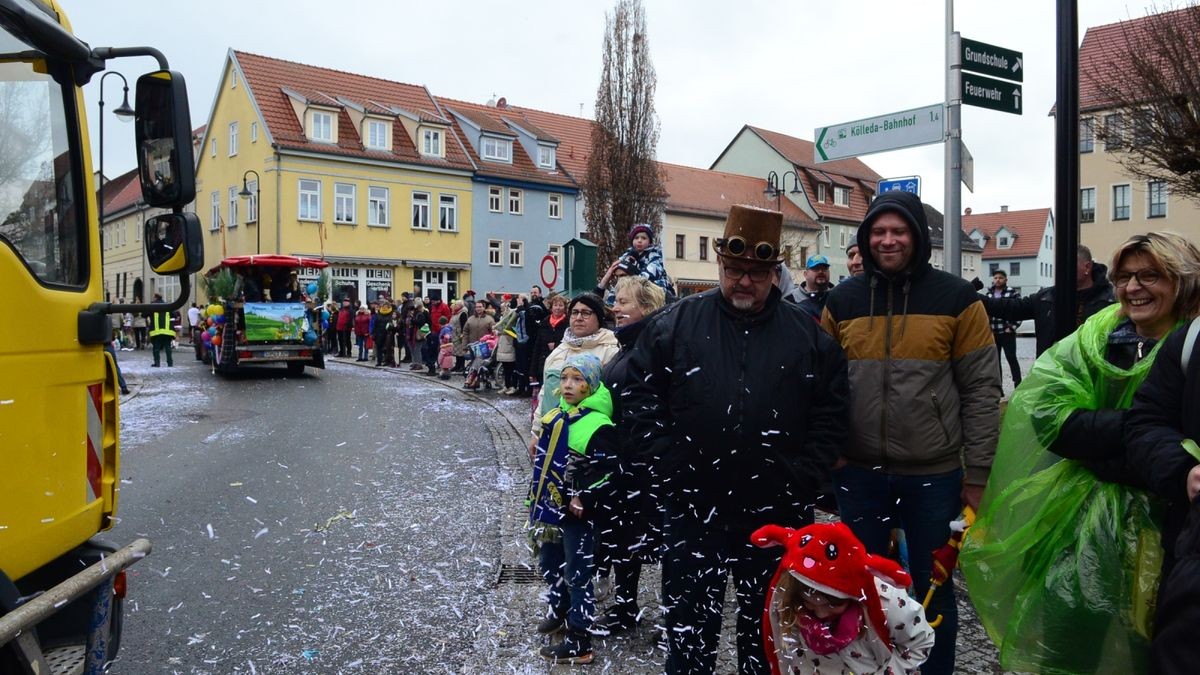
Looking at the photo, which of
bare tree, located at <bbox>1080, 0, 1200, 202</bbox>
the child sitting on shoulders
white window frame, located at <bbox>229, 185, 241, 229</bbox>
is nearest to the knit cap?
the child sitting on shoulders

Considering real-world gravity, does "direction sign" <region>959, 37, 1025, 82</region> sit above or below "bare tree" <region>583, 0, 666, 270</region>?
below

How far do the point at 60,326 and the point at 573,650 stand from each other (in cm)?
269

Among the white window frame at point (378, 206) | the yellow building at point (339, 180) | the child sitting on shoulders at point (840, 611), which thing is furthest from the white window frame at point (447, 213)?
the child sitting on shoulders at point (840, 611)

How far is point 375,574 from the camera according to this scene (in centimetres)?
581

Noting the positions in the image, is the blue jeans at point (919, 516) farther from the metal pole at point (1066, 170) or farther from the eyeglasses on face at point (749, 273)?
the metal pole at point (1066, 170)

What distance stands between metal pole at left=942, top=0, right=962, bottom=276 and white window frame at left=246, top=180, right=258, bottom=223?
3491 cm

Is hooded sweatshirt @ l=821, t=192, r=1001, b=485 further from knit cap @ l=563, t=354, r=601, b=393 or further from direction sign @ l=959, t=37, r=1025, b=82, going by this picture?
direction sign @ l=959, t=37, r=1025, b=82

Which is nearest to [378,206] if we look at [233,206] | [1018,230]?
[233,206]

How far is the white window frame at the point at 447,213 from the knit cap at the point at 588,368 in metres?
37.5

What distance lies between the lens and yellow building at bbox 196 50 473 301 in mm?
37375

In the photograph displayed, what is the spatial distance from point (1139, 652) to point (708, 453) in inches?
60.6

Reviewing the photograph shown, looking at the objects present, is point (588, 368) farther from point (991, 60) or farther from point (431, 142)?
point (431, 142)

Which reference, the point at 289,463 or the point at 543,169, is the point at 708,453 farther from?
the point at 543,169

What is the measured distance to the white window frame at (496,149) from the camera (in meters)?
43.4
